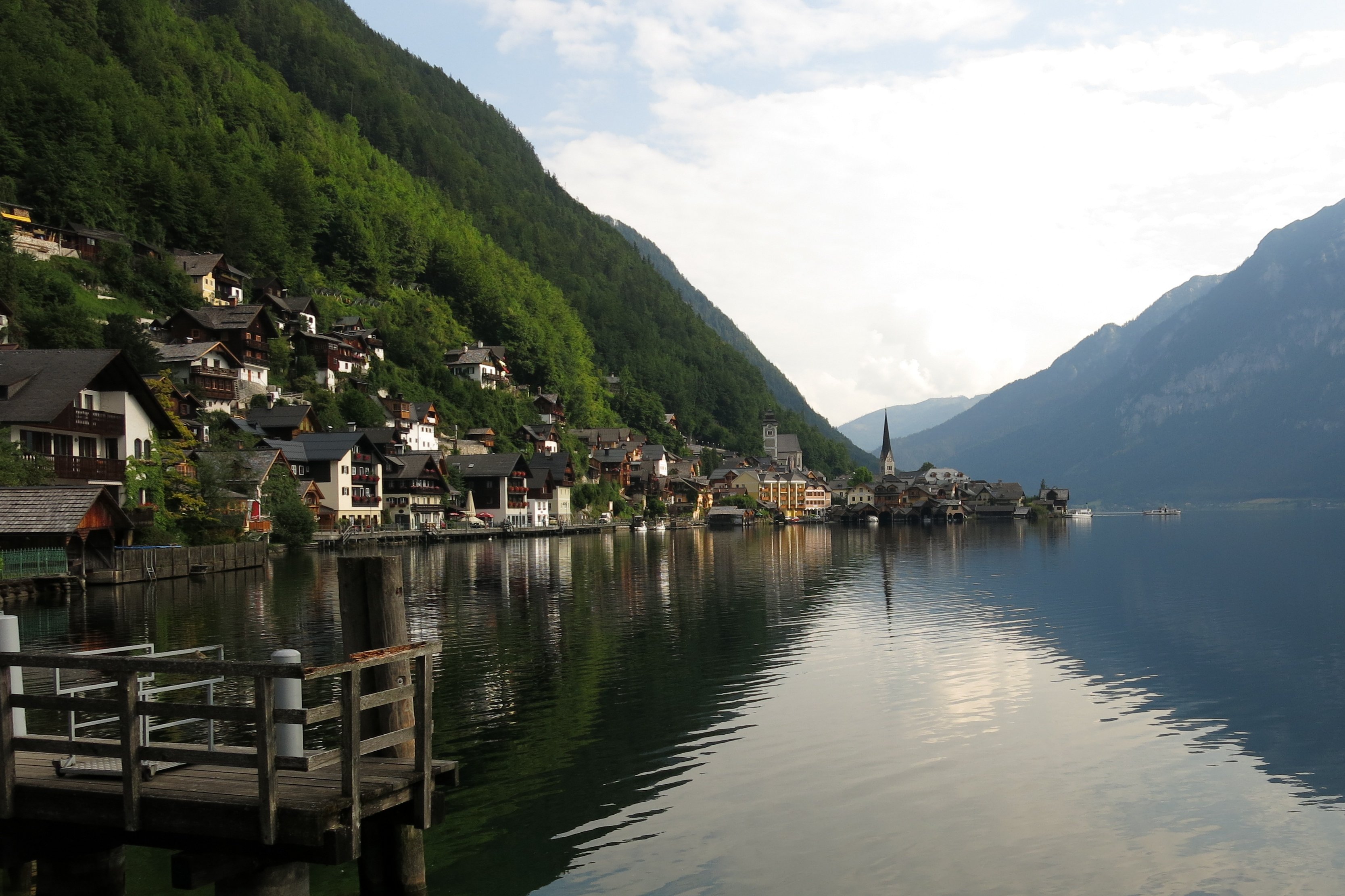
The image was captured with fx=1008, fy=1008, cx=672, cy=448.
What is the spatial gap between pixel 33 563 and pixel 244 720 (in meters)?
44.5

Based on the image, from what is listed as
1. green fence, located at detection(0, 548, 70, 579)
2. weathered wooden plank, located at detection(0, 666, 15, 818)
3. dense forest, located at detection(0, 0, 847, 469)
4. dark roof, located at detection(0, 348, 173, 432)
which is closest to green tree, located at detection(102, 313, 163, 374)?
dense forest, located at detection(0, 0, 847, 469)

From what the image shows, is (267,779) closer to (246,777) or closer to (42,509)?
(246,777)

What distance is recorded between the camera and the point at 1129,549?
98.2 m

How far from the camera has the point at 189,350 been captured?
97812mm

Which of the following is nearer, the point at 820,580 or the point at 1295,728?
the point at 1295,728

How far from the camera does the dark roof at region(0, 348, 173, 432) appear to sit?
Answer: 1966 inches

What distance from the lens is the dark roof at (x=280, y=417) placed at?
102 meters

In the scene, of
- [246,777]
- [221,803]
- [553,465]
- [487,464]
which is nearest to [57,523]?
[246,777]

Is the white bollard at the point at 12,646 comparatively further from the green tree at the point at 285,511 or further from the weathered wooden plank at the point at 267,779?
the green tree at the point at 285,511

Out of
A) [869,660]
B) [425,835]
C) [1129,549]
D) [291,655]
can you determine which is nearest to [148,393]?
[869,660]

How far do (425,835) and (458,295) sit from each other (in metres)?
173

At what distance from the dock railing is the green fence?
Answer: 4091cm

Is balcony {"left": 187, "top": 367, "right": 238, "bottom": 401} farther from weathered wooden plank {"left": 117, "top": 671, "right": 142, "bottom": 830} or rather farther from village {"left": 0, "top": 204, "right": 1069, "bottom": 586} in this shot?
weathered wooden plank {"left": 117, "top": 671, "right": 142, "bottom": 830}

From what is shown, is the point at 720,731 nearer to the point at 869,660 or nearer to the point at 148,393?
the point at 869,660
